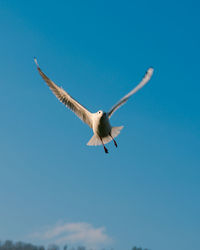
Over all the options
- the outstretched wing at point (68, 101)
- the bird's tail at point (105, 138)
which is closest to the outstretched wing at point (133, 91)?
the bird's tail at point (105, 138)

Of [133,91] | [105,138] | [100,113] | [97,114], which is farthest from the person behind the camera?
[105,138]

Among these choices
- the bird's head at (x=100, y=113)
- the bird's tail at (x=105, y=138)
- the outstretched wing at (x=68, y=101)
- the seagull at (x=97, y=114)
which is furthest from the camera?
the outstretched wing at (x=68, y=101)

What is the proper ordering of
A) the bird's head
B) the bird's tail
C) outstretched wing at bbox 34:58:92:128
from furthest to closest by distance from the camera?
outstretched wing at bbox 34:58:92:128, the bird's tail, the bird's head

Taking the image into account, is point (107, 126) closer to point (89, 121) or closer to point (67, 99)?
point (89, 121)

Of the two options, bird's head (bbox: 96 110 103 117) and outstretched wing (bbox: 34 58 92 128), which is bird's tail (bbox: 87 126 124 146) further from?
bird's head (bbox: 96 110 103 117)

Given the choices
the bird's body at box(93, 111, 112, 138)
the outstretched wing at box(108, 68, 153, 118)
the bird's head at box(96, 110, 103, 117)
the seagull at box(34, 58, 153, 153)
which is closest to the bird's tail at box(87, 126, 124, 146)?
the seagull at box(34, 58, 153, 153)

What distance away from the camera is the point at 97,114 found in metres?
13.3

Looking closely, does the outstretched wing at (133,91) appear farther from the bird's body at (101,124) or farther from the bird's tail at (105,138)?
the bird's tail at (105,138)

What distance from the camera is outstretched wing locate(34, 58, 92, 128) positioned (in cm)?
1447

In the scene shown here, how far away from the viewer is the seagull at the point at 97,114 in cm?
1322

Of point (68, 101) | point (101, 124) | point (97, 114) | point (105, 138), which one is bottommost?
point (101, 124)

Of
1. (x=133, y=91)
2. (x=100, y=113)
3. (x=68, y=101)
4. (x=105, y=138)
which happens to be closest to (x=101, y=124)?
(x=100, y=113)

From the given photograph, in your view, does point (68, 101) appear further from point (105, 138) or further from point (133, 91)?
point (133, 91)

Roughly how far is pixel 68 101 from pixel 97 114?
2035 millimetres
